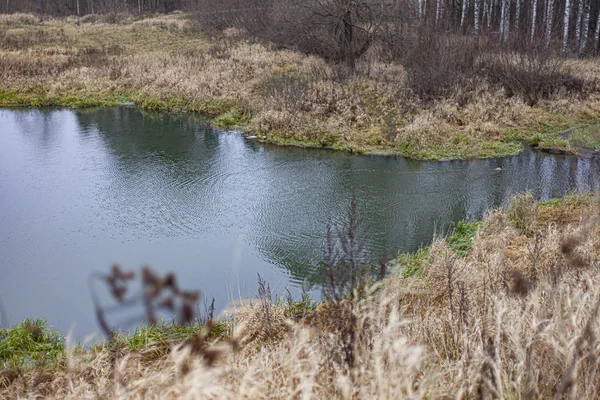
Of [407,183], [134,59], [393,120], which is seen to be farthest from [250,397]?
[134,59]

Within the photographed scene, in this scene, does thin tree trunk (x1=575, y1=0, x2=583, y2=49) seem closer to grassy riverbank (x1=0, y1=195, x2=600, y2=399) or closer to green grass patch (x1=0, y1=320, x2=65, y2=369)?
grassy riverbank (x1=0, y1=195, x2=600, y2=399)

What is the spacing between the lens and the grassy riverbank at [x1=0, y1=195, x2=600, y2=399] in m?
2.43

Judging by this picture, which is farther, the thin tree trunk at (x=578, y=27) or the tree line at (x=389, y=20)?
the thin tree trunk at (x=578, y=27)

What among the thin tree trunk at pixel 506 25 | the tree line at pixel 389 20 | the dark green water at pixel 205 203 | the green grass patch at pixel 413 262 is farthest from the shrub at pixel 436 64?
the green grass patch at pixel 413 262

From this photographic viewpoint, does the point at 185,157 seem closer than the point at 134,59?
Yes

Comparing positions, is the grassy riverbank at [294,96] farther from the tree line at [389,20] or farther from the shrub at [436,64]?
the tree line at [389,20]

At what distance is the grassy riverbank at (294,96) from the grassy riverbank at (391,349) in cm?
710

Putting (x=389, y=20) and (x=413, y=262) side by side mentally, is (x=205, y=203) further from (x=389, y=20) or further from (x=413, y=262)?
(x=389, y=20)

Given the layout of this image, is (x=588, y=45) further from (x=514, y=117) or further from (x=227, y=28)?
(x=227, y=28)

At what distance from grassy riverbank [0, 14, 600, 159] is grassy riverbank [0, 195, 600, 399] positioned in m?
7.10

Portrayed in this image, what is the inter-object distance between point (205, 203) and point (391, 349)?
7.38 m

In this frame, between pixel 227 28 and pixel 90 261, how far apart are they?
21.9m

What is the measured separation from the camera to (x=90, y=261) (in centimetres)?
748

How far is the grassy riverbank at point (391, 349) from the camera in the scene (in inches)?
95.6
